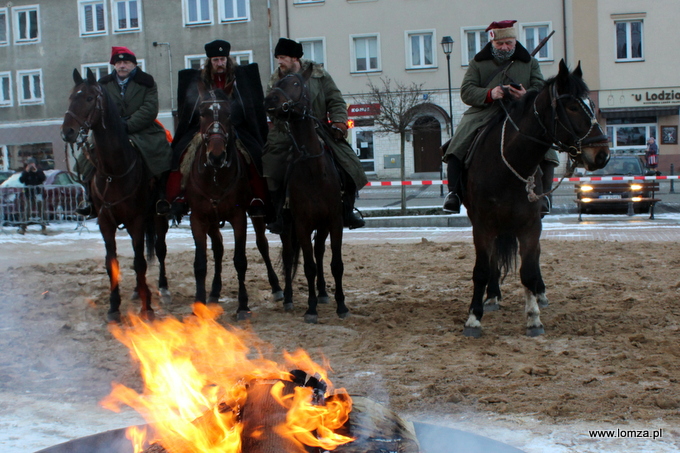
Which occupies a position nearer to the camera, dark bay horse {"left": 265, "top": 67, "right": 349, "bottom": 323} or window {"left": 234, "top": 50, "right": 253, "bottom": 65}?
dark bay horse {"left": 265, "top": 67, "right": 349, "bottom": 323}

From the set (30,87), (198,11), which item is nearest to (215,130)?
(198,11)

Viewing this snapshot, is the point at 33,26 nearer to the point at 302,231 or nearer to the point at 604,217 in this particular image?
the point at 604,217

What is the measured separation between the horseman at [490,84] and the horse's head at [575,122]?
0.86 meters

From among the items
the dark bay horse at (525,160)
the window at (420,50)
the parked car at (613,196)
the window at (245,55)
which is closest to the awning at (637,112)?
the window at (420,50)

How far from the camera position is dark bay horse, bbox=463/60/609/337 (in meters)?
6.01

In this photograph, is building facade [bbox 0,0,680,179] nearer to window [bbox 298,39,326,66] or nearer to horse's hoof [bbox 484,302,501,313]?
window [bbox 298,39,326,66]

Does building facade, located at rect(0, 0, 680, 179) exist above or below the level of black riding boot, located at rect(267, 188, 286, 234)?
above

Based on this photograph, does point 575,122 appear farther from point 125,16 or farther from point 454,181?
point 125,16

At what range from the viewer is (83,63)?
40.9 meters

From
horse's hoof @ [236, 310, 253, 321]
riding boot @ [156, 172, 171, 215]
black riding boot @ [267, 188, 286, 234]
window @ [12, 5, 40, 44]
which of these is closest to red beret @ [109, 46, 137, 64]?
riding boot @ [156, 172, 171, 215]

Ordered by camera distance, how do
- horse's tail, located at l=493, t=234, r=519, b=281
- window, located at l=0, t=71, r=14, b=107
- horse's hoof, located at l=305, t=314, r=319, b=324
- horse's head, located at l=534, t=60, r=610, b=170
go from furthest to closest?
1. window, located at l=0, t=71, r=14, b=107
2. horse's tail, located at l=493, t=234, r=519, b=281
3. horse's hoof, located at l=305, t=314, r=319, b=324
4. horse's head, located at l=534, t=60, r=610, b=170

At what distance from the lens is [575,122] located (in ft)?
19.7

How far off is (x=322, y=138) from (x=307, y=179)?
588 millimetres

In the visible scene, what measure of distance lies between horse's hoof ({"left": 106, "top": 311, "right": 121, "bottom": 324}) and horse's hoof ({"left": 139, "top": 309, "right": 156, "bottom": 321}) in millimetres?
248
